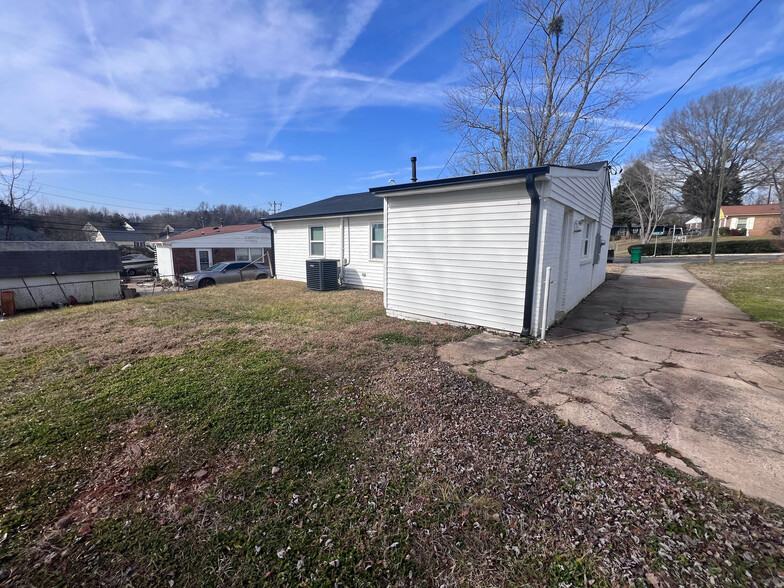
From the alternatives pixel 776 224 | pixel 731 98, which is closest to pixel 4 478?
pixel 731 98

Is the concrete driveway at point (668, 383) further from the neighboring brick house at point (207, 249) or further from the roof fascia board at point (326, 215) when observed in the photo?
the neighboring brick house at point (207, 249)

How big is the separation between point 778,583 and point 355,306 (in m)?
7.09

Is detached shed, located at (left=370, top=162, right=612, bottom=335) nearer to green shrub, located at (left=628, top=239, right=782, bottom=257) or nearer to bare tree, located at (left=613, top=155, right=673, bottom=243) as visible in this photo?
green shrub, located at (left=628, top=239, right=782, bottom=257)

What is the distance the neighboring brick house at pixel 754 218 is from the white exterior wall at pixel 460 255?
1973 inches

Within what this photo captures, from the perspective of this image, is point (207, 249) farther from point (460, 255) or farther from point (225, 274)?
point (460, 255)

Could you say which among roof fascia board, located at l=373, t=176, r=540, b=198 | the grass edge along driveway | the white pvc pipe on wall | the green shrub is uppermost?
roof fascia board, located at l=373, t=176, r=540, b=198

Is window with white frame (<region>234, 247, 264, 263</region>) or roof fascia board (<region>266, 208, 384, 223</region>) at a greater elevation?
roof fascia board (<region>266, 208, 384, 223</region>)

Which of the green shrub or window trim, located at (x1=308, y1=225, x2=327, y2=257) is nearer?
window trim, located at (x1=308, y1=225, x2=327, y2=257)

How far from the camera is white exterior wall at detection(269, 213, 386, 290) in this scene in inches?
409

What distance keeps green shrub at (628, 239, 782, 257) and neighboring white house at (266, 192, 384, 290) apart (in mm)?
29896

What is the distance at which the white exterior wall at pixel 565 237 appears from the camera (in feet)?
16.2

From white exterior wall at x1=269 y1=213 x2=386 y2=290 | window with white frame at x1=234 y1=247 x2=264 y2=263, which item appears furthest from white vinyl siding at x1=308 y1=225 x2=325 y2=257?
window with white frame at x1=234 y1=247 x2=264 y2=263

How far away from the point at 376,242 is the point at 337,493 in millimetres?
8668

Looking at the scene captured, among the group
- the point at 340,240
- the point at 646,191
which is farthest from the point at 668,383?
the point at 646,191
